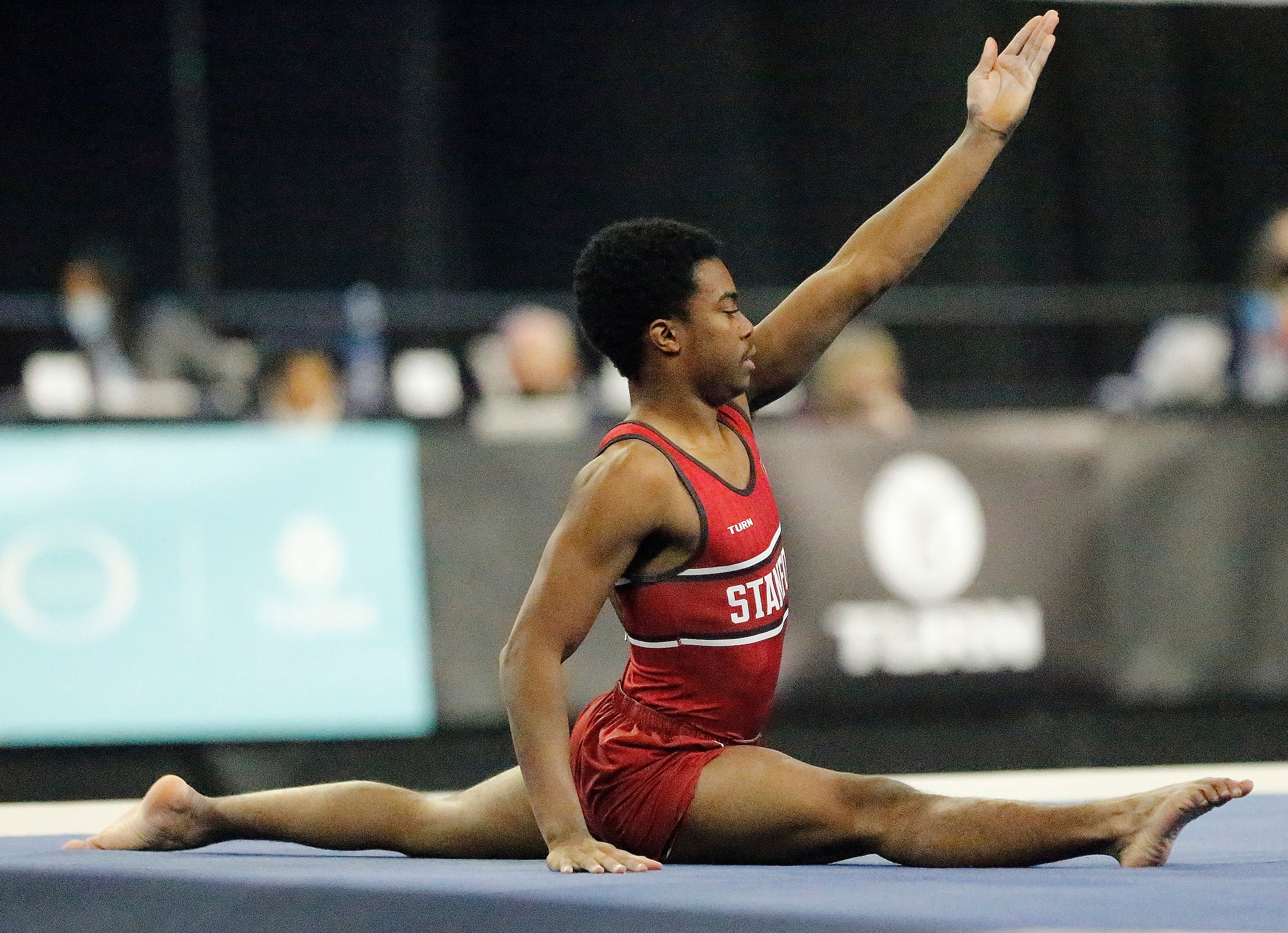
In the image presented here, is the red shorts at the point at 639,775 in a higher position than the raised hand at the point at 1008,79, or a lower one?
lower

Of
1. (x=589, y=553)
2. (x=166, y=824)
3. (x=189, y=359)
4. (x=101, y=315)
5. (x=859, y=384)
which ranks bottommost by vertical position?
(x=166, y=824)

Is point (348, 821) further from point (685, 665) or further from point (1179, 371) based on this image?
point (1179, 371)

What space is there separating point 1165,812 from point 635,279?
46.5 inches

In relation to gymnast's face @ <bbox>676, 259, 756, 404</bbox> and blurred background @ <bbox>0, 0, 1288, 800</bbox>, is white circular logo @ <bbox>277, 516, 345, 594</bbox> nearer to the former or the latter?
blurred background @ <bbox>0, 0, 1288, 800</bbox>

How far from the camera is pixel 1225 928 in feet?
6.29

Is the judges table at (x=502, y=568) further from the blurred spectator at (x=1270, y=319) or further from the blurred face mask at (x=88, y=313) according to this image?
the blurred face mask at (x=88, y=313)

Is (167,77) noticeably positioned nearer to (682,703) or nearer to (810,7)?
(810,7)

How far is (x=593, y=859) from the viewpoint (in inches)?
102

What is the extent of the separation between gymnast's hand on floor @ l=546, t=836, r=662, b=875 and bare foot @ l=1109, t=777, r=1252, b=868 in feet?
2.35

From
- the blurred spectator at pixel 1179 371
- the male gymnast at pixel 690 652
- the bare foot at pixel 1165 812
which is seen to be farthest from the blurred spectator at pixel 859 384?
the bare foot at pixel 1165 812

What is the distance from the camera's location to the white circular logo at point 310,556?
5.17 metres

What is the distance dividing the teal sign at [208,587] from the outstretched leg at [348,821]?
1.81m

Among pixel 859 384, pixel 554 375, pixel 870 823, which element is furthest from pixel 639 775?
pixel 554 375

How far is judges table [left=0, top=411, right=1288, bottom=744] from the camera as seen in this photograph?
5055 mm
